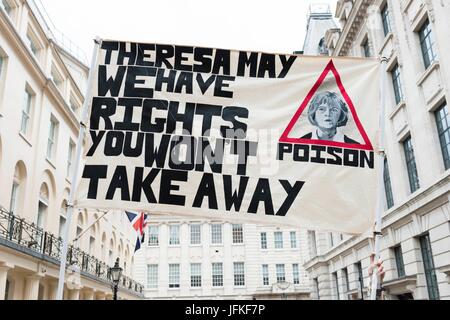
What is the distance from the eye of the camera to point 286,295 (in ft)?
166

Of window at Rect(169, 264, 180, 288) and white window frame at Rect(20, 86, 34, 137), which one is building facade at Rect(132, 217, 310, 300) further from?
white window frame at Rect(20, 86, 34, 137)

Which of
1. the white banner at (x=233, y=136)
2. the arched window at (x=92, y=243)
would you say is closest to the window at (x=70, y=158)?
the arched window at (x=92, y=243)

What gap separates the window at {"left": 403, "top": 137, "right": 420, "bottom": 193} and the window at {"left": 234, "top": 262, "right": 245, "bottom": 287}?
121ft

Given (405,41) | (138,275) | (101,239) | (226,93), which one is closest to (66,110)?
(101,239)

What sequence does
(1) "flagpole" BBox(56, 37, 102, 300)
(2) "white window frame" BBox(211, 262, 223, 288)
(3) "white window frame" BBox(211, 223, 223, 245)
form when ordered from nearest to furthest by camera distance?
(1) "flagpole" BBox(56, 37, 102, 300), (2) "white window frame" BBox(211, 262, 223, 288), (3) "white window frame" BBox(211, 223, 223, 245)

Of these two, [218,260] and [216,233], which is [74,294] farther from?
[216,233]

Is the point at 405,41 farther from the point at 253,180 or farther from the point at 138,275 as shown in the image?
the point at 138,275

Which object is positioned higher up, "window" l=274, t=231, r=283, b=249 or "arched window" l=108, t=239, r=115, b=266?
"window" l=274, t=231, r=283, b=249

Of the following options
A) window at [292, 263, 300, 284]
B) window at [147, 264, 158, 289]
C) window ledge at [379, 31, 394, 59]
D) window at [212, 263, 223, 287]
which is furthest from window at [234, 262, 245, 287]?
window ledge at [379, 31, 394, 59]

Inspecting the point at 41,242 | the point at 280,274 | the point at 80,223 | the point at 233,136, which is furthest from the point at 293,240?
the point at 233,136

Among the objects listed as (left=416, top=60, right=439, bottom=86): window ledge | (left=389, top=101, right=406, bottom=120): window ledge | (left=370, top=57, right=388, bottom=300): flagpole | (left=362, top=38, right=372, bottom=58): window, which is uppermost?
(left=362, top=38, right=372, bottom=58): window

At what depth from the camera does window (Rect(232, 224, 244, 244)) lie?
179ft

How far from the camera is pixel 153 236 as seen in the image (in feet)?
180

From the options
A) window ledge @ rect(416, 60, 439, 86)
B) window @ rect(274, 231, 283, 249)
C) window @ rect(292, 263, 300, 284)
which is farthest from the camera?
window @ rect(274, 231, 283, 249)
